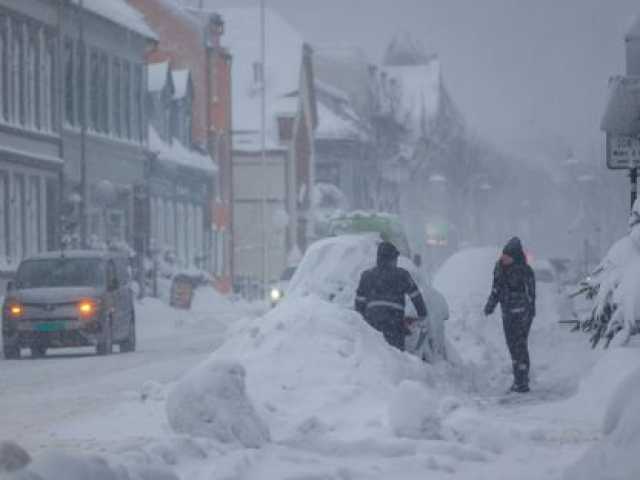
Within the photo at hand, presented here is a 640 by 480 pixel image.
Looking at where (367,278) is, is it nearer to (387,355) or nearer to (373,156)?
(387,355)

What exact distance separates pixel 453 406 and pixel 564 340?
591 inches

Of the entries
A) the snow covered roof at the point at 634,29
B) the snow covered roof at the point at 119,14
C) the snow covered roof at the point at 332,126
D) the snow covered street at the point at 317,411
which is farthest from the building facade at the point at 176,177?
the snow covered roof at the point at 634,29

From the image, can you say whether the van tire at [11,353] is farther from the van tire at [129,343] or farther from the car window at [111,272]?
the van tire at [129,343]

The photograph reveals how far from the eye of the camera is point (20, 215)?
4694cm

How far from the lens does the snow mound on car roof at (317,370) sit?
15.1 metres

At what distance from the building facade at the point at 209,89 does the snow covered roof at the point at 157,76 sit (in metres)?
3.56

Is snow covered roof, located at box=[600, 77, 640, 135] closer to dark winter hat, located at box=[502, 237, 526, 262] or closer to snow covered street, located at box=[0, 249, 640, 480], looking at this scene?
dark winter hat, located at box=[502, 237, 526, 262]

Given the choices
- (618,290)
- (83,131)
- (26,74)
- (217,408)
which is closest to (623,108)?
(618,290)

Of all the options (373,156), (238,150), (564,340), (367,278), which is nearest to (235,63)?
(238,150)

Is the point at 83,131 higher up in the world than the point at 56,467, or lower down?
higher up

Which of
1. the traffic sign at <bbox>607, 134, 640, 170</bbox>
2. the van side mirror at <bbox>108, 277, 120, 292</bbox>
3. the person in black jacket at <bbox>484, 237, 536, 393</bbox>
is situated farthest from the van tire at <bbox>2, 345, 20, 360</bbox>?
the traffic sign at <bbox>607, 134, 640, 170</bbox>

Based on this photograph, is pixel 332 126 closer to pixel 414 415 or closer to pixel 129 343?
pixel 129 343

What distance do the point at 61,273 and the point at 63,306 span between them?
1581mm

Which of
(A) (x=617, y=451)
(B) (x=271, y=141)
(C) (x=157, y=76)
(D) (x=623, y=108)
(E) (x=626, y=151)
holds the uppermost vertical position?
(C) (x=157, y=76)
